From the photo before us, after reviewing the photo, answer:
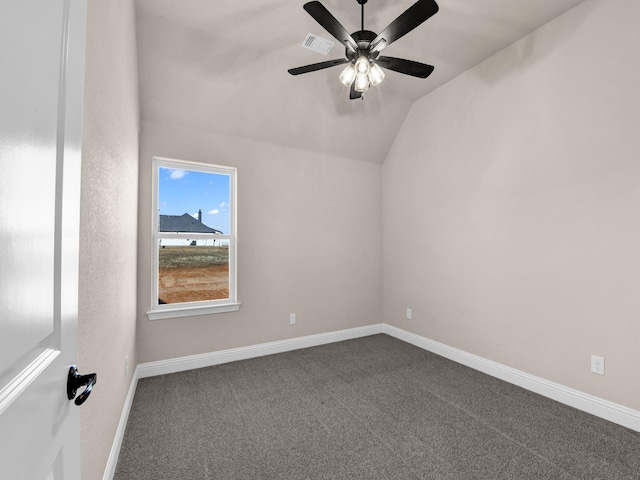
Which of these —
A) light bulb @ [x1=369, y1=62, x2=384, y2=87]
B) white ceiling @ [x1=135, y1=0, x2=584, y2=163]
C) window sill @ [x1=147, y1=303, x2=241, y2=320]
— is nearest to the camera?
light bulb @ [x1=369, y1=62, x2=384, y2=87]

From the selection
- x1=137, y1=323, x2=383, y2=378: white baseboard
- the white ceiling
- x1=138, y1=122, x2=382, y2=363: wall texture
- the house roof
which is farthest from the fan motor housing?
x1=137, y1=323, x2=383, y2=378: white baseboard

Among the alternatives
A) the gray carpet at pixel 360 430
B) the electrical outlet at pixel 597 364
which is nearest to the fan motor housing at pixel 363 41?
the gray carpet at pixel 360 430

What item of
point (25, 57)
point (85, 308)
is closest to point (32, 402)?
point (25, 57)

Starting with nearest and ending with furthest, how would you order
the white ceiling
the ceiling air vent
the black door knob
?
1. the black door knob
2. the white ceiling
3. the ceiling air vent

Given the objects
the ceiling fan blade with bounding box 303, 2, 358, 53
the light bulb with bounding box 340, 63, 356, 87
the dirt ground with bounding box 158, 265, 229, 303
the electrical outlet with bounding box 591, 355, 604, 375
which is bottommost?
the electrical outlet with bounding box 591, 355, 604, 375

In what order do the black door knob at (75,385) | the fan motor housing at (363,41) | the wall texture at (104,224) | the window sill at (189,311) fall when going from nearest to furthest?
the black door knob at (75,385)
the wall texture at (104,224)
the fan motor housing at (363,41)
the window sill at (189,311)

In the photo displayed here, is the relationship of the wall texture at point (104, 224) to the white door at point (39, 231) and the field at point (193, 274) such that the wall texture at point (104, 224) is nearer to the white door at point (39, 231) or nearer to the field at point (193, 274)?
the white door at point (39, 231)

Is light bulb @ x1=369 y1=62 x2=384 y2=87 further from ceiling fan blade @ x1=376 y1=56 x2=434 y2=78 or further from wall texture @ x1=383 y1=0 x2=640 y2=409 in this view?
wall texture @ x1=383 y1=0 x2=640 y2=409

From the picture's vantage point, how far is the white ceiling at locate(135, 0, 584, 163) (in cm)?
244

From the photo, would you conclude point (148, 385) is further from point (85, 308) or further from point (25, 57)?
point (25, 57)

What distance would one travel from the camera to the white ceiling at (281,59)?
8.00 ft

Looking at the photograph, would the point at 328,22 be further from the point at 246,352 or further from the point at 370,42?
the point at 246,352

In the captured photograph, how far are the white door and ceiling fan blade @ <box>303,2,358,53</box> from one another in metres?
1.35

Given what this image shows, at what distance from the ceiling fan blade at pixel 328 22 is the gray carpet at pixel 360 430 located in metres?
2.63
